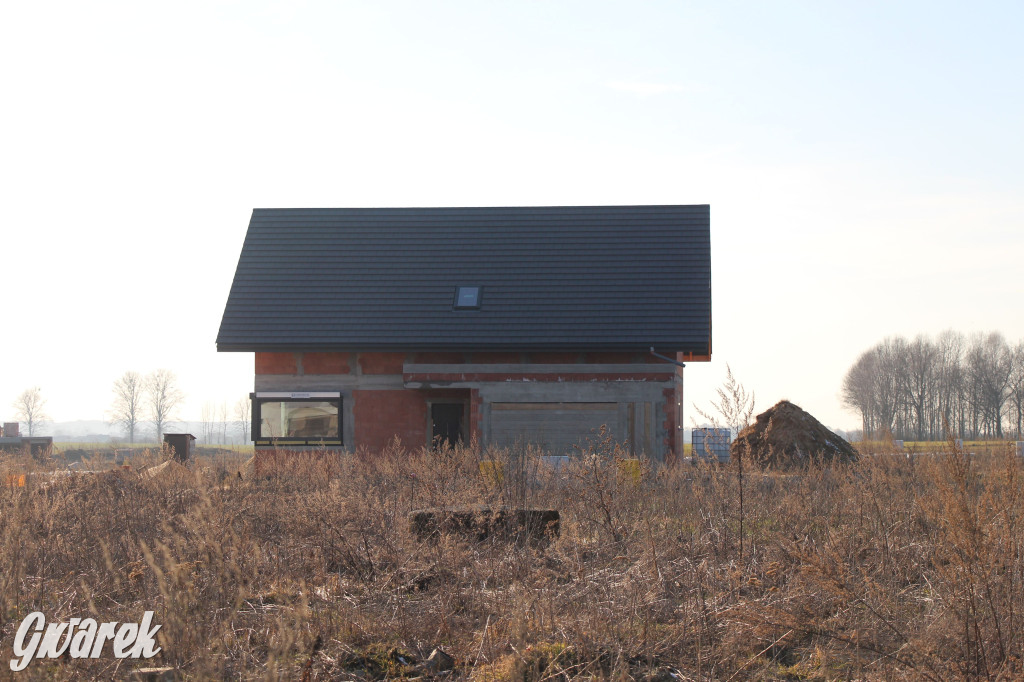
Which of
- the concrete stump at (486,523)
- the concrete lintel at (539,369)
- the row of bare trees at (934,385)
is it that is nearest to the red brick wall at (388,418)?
the concrete lintel at (539,369)

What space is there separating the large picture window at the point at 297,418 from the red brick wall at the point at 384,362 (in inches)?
36.8

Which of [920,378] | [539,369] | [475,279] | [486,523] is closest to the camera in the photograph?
[486,523]

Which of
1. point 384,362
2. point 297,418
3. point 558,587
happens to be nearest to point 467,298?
point 384,362

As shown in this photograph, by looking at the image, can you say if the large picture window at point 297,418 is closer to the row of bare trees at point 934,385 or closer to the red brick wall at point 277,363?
the red brick wall at point 277,363

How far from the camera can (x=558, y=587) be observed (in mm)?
6660

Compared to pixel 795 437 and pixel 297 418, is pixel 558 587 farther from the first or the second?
pixel 795 437

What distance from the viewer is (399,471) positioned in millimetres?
13164

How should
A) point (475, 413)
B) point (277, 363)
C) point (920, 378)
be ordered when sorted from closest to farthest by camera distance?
point (475, 413), point (277, 363), point (920, 378)

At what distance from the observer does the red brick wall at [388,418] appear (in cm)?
1953

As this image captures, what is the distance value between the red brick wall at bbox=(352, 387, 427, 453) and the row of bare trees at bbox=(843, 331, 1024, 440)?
66.9 metres

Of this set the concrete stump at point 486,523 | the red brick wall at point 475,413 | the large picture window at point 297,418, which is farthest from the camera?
the large picture window at point 297,418

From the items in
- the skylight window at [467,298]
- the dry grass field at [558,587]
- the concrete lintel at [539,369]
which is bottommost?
the dry grass field at [558,587]

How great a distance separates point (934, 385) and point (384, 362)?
75.3 meters

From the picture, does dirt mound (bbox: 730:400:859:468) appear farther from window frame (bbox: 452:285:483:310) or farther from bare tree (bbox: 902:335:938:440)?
bare tree (bbox: 902:335:938:440)
